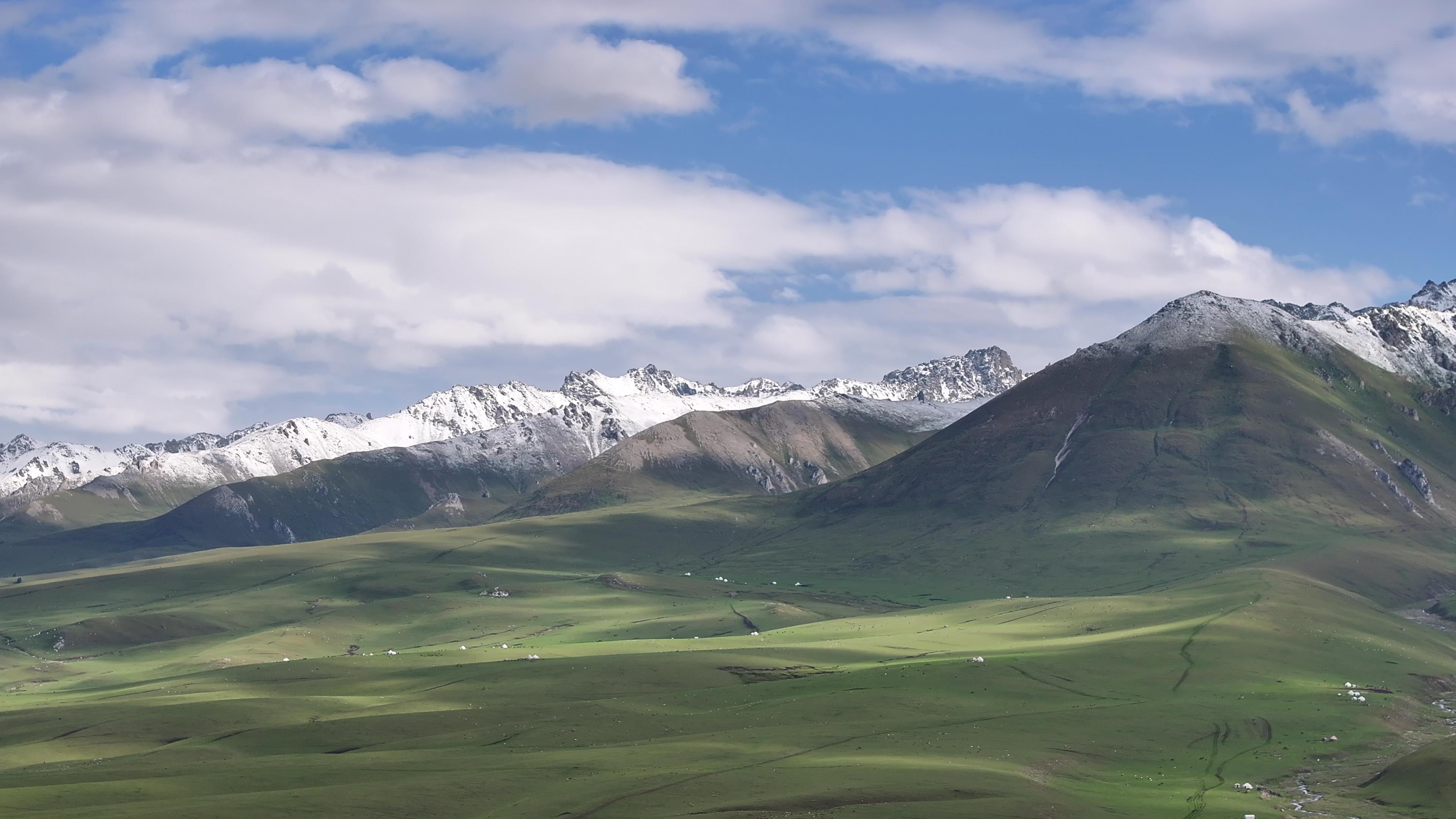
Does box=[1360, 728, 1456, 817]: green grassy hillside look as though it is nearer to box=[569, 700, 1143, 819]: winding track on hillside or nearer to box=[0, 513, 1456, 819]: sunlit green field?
box=[0, 513, 1456, 819]: sunlit green field

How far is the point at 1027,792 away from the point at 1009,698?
2101 inches

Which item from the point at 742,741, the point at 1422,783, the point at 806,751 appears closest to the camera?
the point at 1422,783

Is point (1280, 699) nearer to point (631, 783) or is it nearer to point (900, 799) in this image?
point (900, 799)

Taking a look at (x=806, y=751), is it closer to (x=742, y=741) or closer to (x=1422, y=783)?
(x=742, y=741)

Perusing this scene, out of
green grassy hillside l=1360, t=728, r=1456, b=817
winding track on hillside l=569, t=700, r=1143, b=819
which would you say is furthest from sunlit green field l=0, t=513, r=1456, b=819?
green grassy hillside l=1360, t=728, r=1456, b=817

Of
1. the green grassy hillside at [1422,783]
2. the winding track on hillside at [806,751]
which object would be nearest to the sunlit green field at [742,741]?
the winding track on hillside at [806,751]

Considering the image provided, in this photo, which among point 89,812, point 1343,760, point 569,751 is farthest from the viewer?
point 1343,760

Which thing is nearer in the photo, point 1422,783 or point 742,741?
point 1422,783

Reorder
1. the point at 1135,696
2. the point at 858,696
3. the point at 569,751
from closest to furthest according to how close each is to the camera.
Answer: the point at 569,751, the point at 858,696, the point at 1135,696

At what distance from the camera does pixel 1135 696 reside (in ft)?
570

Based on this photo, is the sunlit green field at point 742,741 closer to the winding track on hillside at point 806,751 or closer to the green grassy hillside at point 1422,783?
the winding track on hillside at point 806,751

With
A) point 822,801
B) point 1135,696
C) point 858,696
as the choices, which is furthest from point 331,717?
point 1135,696

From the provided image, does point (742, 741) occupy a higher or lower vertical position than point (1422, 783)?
higher

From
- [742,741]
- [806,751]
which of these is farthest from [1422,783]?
[742,741]
